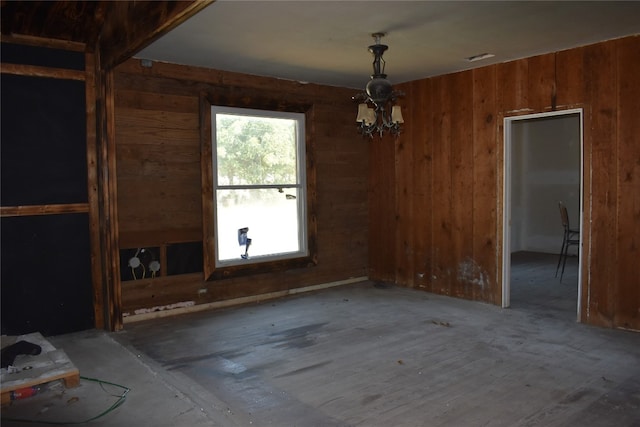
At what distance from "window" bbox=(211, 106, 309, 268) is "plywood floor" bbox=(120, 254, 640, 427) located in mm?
691

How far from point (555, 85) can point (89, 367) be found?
454 centimetres

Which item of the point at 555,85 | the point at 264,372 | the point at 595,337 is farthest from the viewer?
the point at 555,85

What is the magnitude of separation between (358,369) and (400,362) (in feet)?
1.09

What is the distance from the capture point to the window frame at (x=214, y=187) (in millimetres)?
5031

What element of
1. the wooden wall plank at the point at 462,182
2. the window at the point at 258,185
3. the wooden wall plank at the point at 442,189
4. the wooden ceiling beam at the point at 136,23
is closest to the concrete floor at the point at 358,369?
the wooden wall plank at the point at 462,182

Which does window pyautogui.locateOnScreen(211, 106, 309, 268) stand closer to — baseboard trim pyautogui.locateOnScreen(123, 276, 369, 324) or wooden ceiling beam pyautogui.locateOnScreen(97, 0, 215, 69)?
baseboard trim pyautogui.locateOnScreen(123, 276, 369, 324)

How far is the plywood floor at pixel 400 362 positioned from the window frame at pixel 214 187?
438mm

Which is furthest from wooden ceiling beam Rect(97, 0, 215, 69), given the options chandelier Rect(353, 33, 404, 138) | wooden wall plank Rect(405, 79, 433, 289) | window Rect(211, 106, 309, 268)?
wooden wall plank Rect(405, 79, 433, 289)

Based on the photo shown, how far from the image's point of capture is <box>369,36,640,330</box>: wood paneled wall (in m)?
4.16

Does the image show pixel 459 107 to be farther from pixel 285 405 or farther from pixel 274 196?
pixel 285 405

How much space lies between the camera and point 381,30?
3.85 m

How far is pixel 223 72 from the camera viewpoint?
5172mm

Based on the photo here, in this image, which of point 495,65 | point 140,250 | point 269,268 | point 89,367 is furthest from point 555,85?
point 89,367

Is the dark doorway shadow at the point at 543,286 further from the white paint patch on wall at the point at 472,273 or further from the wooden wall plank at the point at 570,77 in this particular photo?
the wooden wall plank at the point at 570,77
